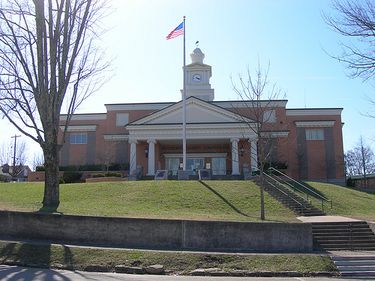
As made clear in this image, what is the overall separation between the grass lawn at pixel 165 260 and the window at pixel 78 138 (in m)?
38.4

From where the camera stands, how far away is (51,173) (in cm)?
2028

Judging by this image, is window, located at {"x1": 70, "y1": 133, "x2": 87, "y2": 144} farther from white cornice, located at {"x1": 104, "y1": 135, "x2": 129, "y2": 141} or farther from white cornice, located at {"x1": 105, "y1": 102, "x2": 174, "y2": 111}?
white cornice, located at {"x1": 105, "y1": 102, "x2": 174, "y2": 111}

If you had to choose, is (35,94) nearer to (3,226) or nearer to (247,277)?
(3,226)

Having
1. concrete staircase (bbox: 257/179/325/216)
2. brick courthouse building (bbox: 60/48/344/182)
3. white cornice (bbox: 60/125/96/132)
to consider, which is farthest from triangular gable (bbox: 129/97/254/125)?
concrete staircase (bbox: 257/179/325/216)

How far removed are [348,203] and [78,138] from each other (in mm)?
33267

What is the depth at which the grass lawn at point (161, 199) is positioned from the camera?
21906 mm

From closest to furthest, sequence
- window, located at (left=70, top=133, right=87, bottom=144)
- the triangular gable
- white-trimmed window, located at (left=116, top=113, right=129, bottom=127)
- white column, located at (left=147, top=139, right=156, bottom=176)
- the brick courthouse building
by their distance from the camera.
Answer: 1. white column, located at (left=147, top=139, right=156, bottom=176)
2. the brick courthouse building
3. the triangular gable
4. window, located at (left=70, top=133, right=87, bottom=144)
5. white-trimmed window, located at (left=116, top=113, right=129, bottom=127)

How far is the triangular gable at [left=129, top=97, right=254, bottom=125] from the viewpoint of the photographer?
43.8 meters

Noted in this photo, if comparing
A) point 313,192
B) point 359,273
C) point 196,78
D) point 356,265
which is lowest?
point 359,273

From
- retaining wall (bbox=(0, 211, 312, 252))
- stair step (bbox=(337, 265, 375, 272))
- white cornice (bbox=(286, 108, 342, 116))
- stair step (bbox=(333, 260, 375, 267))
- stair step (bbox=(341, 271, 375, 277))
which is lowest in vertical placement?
stair step (bbox=(341, 271, 375, 277))

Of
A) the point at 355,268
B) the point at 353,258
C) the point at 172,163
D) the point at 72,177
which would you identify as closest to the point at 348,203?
the point at 353,258

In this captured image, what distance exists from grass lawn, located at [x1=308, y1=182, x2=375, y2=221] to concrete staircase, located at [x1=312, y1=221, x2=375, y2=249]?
4.37 m

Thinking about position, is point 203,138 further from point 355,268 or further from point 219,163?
point 355,268

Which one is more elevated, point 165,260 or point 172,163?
point 172,163
